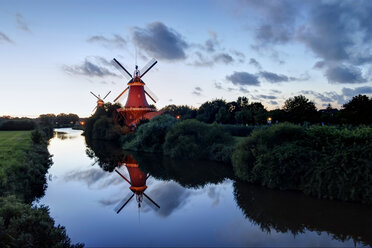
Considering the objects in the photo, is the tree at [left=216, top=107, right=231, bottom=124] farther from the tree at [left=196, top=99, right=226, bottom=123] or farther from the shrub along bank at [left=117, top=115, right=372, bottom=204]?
the shrub along bank at [left=117, top=115, right=372, bottom=204]

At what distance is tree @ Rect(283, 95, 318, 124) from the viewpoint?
32406 mm

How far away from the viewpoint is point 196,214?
391 inches

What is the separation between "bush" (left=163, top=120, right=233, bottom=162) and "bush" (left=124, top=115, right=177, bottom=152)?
3.87 metres

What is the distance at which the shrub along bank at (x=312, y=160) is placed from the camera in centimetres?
1044

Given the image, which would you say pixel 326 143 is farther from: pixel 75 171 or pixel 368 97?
pixel 368 97

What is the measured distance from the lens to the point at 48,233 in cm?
592

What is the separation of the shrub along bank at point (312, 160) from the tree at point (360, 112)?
73.3 ft

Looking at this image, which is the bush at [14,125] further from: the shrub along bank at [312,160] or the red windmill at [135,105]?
the shrub along bank at [312,160]

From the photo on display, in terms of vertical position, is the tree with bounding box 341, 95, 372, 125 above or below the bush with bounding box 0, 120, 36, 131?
above

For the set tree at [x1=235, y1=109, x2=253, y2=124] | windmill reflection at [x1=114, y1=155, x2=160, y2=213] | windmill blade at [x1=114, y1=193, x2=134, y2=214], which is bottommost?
windmill blade at [x1=114, y1=193, x2=134, y2=214]

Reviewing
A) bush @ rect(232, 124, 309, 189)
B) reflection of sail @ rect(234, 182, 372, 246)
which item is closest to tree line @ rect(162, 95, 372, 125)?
bush @ rect(232, 124, 309, 189)

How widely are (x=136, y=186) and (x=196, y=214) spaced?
18.4ft

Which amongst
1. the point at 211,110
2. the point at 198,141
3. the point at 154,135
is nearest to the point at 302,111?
the point at 198,141

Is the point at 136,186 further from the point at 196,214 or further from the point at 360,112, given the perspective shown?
the point at 360,112
